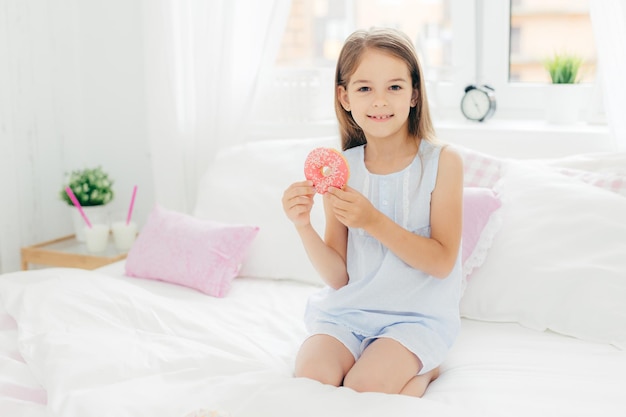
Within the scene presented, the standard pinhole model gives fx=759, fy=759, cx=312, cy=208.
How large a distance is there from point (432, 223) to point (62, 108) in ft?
6.34

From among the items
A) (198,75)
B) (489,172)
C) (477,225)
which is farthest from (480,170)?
→ (198,75)

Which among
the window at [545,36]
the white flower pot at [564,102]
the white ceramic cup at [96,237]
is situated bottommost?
the white ceramic cup at [96,237]

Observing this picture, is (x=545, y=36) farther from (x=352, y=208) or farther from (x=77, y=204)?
(x=77, y=204)

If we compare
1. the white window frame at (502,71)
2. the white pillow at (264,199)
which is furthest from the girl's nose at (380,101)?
the white window frame at (502,71)

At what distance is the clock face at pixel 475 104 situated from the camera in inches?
101

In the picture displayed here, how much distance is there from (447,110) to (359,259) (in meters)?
1.18

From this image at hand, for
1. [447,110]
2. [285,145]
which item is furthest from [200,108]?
[447,110]

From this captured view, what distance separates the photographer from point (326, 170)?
5.28 feet

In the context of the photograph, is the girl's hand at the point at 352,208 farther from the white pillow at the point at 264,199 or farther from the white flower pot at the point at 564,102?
the white flower pot at the point at 564,102

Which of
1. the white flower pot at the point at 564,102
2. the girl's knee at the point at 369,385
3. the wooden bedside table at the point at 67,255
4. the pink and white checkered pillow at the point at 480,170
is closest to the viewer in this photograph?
the girl's knee at the point at 369,385

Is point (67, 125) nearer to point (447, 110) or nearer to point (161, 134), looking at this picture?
point (161, 134)

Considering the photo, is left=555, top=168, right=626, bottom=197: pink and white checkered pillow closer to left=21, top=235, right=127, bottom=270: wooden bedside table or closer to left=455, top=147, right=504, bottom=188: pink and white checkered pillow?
left=455, top=147, right=504, bottom=188: pink and white checkered pillow

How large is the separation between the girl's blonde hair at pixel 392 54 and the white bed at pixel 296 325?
0.37 metres

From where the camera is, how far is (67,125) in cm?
309
